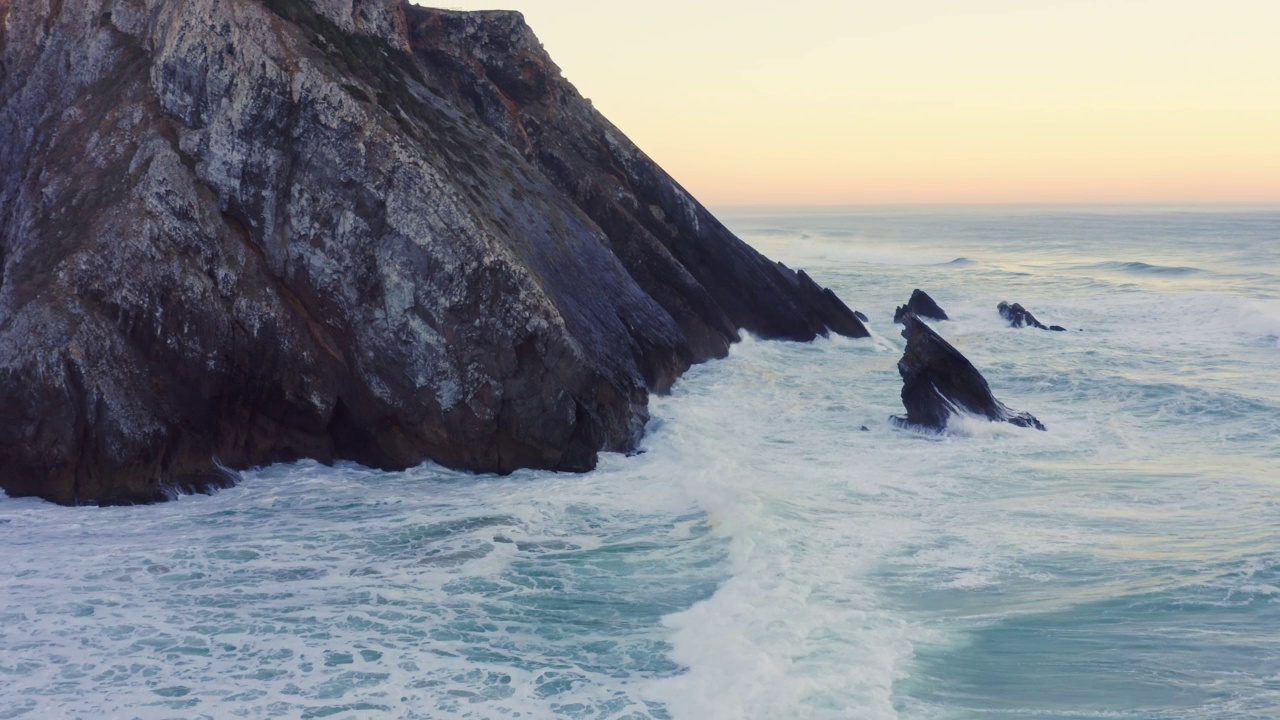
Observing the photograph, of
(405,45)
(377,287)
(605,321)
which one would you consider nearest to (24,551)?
(377,287)

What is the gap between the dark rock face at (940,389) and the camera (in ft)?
73.0

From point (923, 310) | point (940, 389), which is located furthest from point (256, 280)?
point (923, 310)

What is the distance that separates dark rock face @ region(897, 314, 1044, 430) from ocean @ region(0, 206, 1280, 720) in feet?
1.47

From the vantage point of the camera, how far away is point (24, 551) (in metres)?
14.7

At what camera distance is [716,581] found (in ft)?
45.7

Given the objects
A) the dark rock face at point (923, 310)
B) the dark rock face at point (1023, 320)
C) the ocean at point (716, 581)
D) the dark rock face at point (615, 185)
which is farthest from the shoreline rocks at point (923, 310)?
the ocean at point (716, 581)

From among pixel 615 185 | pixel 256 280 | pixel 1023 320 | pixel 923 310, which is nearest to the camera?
pixel 256 280

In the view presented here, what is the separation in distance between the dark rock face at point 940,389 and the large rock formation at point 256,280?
5776mm

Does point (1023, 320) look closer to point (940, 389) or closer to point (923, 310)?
point (923, 310)

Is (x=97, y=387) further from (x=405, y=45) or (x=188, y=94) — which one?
(x=405, y=45)

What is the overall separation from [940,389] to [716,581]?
10208mm

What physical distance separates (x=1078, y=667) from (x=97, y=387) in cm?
1497

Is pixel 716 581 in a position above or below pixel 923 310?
below

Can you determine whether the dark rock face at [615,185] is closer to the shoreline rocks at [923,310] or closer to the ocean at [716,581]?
the ocean at [716,581]
